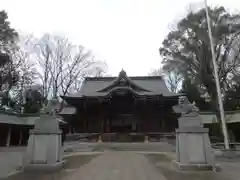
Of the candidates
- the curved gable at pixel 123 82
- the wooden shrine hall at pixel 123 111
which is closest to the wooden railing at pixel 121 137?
the wooden shrine hall at pixel 123 111

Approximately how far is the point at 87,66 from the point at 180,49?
12.7 m

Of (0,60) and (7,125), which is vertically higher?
(0,60)

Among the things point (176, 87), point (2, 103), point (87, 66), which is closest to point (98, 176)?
point (87, 66)

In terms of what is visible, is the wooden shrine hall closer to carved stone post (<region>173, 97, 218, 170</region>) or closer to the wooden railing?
the wooden railing

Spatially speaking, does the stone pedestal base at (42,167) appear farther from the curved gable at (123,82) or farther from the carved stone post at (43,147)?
the curved gable at (123,82)

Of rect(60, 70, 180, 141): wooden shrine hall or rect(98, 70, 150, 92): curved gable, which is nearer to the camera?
rect(60, 70, 180, 141): wooden shrine hall

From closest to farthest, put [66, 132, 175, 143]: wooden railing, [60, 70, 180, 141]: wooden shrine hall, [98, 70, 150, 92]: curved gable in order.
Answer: [66, 132, 175, 143]: wooden railing
[60, 70, 180, 141]: wooden shrine hall
[98, 70, 150, 92]: curved gable

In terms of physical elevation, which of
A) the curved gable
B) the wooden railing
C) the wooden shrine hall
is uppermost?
the curved gable

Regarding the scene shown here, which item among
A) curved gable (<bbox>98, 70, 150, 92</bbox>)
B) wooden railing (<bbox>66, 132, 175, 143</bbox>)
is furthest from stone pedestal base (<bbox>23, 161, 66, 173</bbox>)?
curved gable (<bbox>98, 70, 150, 92</bbox>)

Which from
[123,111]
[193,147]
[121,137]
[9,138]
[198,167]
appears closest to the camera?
[198,167]

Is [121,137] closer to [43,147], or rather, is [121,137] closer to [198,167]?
[43,147]

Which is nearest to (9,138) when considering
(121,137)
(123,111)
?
(121,137)

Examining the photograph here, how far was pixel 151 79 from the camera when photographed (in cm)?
3212

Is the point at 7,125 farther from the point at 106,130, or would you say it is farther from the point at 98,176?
the point at 98,176
